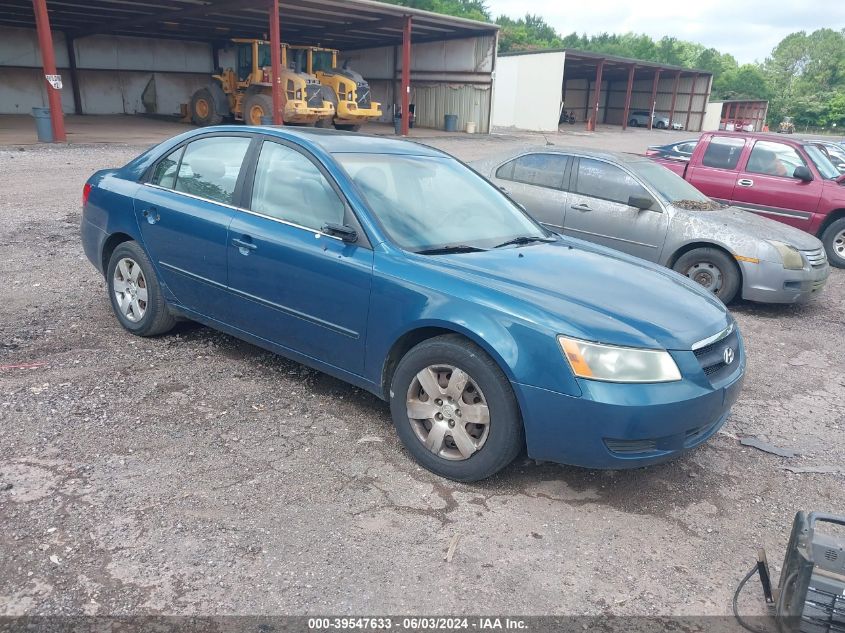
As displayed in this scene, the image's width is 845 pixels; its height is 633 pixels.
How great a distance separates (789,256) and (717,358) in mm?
3932

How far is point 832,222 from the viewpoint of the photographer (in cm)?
911

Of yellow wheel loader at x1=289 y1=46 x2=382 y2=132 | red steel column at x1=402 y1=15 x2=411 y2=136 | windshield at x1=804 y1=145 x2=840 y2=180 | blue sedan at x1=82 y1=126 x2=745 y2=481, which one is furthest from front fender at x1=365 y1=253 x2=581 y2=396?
red steel column at x1=402 y1=15 x2=411 y2=136

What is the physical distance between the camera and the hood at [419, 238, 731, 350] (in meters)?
3.12

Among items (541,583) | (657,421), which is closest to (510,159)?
(657,421)

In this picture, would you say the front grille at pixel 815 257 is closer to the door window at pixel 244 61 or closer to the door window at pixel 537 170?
the door window at pixel 537 170

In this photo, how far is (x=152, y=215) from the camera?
4688mm

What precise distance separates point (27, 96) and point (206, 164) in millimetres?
29604

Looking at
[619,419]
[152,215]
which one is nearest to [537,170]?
[152,215]

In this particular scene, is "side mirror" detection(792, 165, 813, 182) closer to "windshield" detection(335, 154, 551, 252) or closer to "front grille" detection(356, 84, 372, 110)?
"windshield" detection(335, 154, 551, 252)

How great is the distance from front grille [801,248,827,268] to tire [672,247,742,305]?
0.71 meters

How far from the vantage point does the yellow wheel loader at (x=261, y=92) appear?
832 inches

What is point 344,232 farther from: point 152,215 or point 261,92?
point 261,92

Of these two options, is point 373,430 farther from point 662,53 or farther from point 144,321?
point 662,53

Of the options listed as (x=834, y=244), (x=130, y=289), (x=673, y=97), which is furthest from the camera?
(x=673, y=97)
